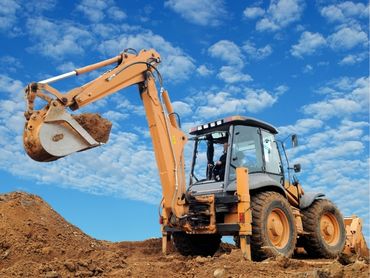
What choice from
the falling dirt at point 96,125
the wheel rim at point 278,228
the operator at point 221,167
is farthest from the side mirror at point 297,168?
the falling dirt at point 96,125

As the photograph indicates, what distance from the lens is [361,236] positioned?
11891 millimetres

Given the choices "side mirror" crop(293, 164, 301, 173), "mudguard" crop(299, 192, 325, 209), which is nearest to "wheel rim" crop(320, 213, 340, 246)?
"mudguard" crop(299, 192, 325, 209)

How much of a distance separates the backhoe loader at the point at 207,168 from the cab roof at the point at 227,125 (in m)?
0.02

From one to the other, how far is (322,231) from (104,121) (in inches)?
224

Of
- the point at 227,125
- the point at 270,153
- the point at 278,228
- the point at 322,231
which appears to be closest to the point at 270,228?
the point at 278,228

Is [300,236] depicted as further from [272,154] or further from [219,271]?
[219,271]

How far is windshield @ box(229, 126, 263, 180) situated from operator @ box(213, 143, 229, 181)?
0.26m

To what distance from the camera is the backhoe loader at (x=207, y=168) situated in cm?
748

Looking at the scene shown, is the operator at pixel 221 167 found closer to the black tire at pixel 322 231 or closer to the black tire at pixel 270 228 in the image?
the black tire at pixel 270 228

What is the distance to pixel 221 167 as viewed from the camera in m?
9.39

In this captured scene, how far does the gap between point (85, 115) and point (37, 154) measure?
1.26 meters

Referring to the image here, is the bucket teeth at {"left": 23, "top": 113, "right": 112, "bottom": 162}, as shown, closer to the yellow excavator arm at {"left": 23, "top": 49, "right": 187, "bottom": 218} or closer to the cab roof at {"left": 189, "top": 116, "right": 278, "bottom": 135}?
the yellow excavator arm at {"left": 23, "top": 49, "right": 187, "bottom": 218}

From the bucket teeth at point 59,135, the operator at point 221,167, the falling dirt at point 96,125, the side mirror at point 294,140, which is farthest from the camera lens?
the side mirror at point 294,140

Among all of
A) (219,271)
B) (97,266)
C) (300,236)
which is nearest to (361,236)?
(300,236)
